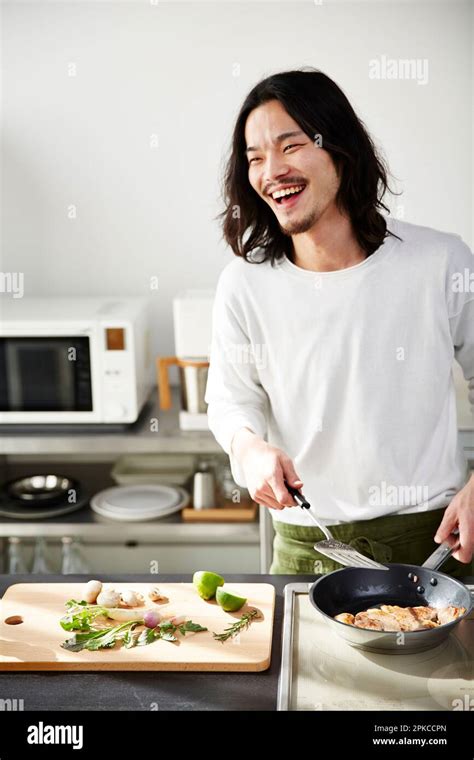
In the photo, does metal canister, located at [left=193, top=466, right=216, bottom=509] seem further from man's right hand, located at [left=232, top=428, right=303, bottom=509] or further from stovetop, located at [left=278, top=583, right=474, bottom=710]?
stovetop, located at [left=278, top=583, right=474, bottom=710]

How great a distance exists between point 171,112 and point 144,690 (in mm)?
1949

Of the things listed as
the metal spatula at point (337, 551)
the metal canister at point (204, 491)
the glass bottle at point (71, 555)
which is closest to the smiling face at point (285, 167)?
the metal spatula at point (337, 551)

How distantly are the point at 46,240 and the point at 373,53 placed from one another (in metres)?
1.14

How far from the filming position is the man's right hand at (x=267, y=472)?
123 cm

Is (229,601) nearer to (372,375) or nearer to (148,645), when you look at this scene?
(148,645)

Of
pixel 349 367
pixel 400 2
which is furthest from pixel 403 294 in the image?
pixel 400 2

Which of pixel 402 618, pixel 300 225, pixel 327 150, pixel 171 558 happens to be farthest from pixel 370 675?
pixel 171 558

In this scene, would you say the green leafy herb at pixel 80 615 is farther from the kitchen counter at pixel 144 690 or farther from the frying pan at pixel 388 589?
the frying pan at pixel 388 589

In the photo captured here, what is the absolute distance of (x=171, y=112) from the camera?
258 centimetres

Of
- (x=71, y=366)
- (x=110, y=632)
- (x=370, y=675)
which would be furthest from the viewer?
(x=71, y=366)

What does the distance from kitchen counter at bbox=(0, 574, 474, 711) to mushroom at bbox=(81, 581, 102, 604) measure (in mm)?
174

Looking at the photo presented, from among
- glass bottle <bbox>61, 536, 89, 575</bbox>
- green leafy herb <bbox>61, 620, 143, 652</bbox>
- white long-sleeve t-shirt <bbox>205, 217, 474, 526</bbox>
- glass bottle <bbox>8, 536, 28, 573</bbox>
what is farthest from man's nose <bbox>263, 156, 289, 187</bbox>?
glass bottle <bbox>8, 536, 28, 573</bbox>
